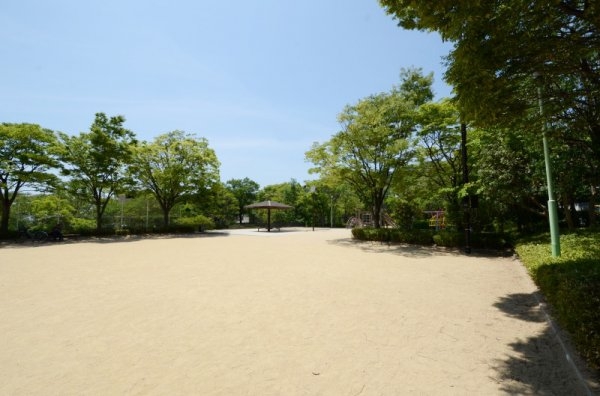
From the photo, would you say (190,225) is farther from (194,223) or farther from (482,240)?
(482,240)

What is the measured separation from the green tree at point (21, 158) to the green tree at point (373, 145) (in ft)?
61.4

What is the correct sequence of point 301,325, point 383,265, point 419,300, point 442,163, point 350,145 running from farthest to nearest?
point 350,145 → point 442,163 → point 383,265 → point 419,300 → point 301,325

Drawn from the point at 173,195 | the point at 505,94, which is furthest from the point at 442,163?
the point at 173,195

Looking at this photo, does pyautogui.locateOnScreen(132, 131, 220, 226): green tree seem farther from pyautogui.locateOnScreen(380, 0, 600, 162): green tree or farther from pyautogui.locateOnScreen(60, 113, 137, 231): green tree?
pyautogui.locateOnScreen(380, 0, 600, 162): green tree

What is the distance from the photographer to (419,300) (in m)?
5.67

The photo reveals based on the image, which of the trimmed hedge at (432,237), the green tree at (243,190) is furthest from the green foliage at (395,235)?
the green tree at (243,190)

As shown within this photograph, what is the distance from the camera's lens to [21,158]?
19109 mm

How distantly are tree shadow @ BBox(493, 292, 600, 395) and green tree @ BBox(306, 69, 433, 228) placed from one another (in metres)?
13.1

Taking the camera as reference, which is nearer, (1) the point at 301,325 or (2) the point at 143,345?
(2) the point at 143,345

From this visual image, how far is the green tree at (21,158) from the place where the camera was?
18.8 meters

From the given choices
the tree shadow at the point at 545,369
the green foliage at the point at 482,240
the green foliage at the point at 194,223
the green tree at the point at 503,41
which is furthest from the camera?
the green foliage at the point at 194,223

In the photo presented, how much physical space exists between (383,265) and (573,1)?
752 centimetres

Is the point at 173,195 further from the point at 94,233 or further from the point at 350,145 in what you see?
the point at 350,145

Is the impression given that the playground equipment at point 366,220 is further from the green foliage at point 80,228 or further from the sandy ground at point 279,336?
the green foliage at point 80,228
